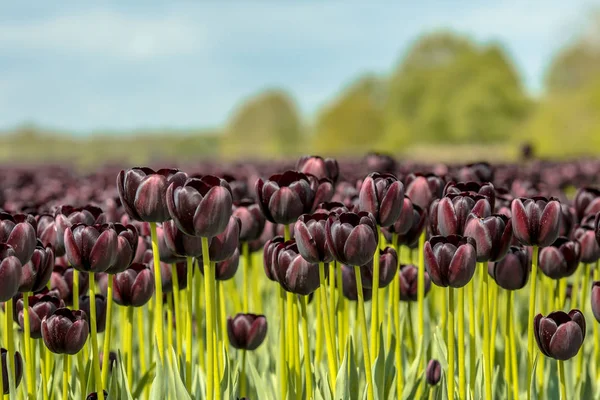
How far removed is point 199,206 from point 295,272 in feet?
1.37

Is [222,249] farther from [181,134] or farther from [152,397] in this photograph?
[181,134]

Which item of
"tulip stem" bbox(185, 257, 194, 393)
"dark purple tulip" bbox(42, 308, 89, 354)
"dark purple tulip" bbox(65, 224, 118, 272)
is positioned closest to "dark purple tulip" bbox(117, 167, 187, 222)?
"dark purple tulip" bbox(65, 224, 118, 272)

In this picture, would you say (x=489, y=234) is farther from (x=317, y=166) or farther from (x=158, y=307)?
(x=158, y=307)

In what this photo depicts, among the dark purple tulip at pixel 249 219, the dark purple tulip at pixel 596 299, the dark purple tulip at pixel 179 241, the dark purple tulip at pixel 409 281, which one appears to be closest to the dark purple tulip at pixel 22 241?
the dark purple tulip at pixel 179 241

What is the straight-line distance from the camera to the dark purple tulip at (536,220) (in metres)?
2.11

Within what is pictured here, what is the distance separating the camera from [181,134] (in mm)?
70312

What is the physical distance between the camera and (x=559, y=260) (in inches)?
104

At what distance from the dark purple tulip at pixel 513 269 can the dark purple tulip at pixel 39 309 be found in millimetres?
1563

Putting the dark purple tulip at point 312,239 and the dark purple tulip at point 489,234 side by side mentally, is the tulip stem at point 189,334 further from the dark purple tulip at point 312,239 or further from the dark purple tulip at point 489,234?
the dark purple tulip at point 489,234

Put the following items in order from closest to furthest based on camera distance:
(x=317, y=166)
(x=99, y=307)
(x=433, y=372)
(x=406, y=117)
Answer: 1. (x=99, y=307)
2. (x=433, y=372)
3. (x=317, y=166)
4. (x=406, y=117)

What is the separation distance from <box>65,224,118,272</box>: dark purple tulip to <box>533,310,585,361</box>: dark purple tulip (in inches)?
54.5

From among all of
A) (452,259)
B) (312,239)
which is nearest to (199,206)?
(312,239)

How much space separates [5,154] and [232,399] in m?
60.8

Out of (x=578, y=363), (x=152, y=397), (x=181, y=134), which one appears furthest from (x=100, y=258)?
(x=181, y=134)
